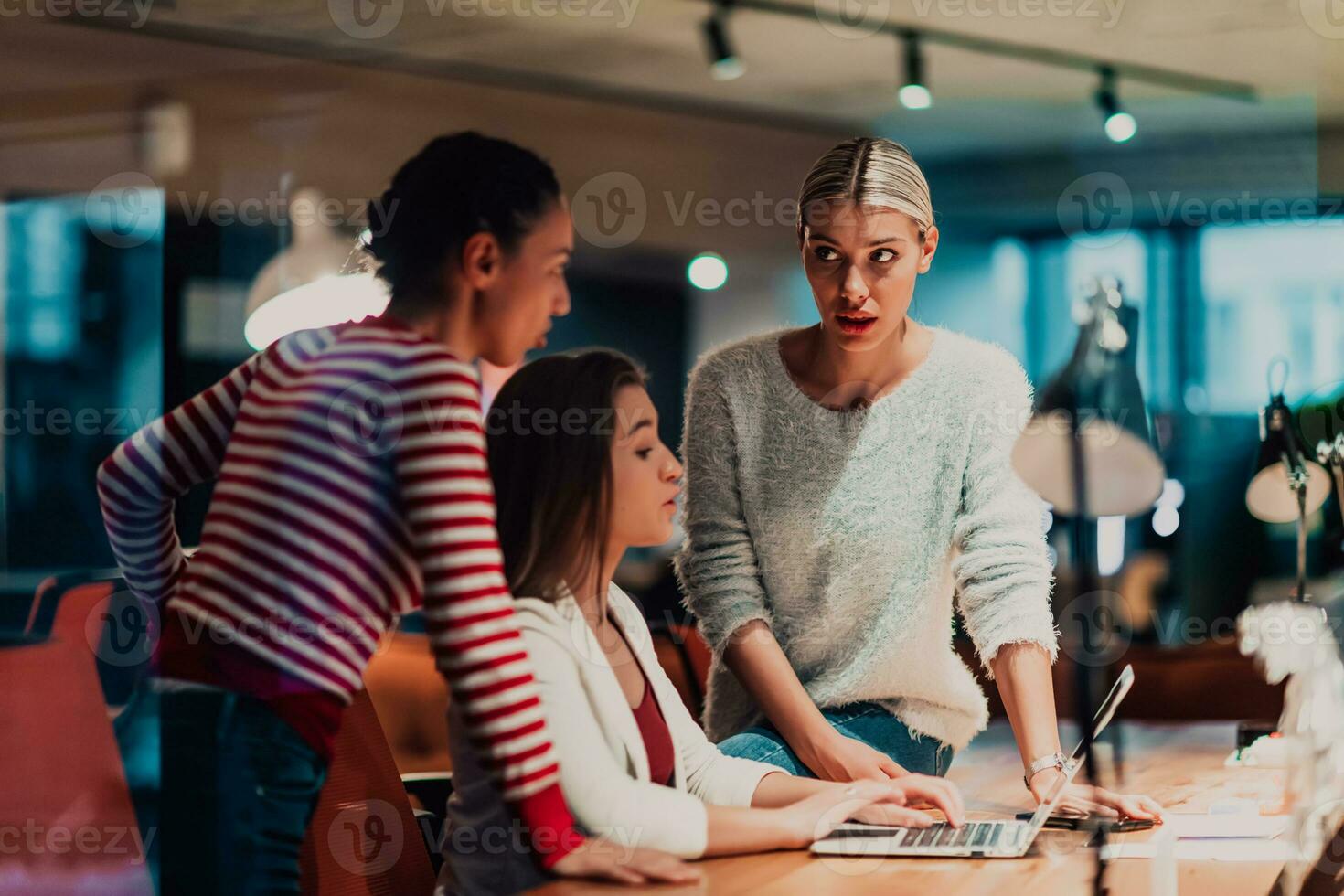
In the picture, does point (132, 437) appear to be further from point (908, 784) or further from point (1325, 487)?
point (1325, 487)

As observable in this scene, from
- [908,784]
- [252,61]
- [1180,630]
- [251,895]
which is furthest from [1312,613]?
[1180,630]

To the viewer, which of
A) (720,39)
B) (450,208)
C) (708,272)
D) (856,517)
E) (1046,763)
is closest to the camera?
(450,208)

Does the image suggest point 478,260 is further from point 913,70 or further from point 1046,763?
point 913,70

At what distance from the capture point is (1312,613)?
6.68 ft

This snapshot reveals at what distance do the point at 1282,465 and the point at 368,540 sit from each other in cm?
179

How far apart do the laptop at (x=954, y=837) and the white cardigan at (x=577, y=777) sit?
A: 0.16m

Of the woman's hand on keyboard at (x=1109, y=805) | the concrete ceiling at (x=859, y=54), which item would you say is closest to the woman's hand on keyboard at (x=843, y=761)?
the woman's hand on keyboard at (x=1109, y=805)

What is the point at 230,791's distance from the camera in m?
1.34

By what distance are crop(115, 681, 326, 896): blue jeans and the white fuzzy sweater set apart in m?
0.71

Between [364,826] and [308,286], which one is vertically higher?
[308,286]

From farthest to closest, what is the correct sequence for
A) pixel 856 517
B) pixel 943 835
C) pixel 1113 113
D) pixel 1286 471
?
pixel 1113 113, pixel 1286 471, pixel 856 517, pixel 943 835

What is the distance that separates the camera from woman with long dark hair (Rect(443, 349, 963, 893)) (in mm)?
1368

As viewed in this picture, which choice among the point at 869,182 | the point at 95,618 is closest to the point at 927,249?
the point at 869,182

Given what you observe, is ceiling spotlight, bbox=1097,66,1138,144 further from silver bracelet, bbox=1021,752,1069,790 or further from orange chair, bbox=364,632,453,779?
silver bracelet, bbox=1021,752,1069,790
